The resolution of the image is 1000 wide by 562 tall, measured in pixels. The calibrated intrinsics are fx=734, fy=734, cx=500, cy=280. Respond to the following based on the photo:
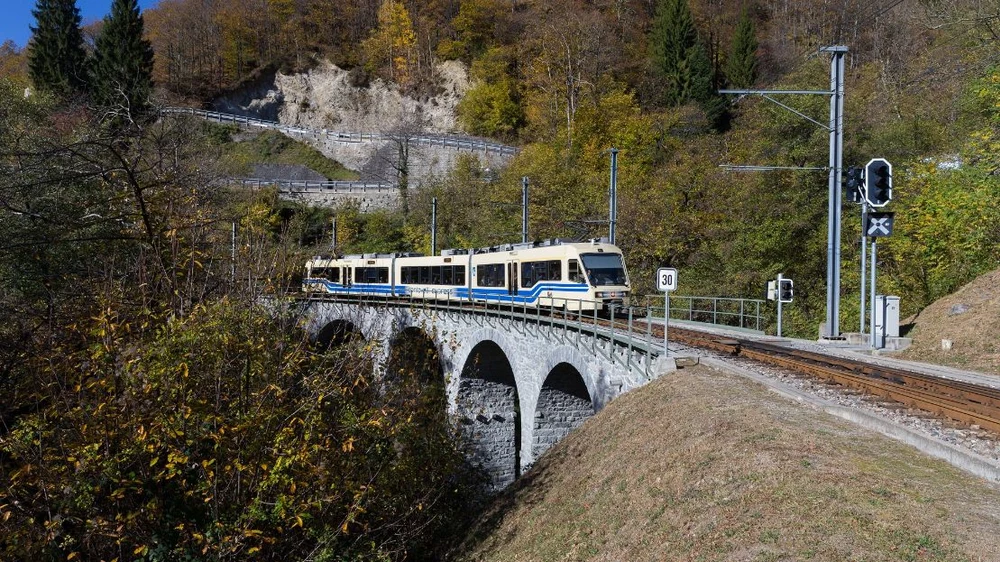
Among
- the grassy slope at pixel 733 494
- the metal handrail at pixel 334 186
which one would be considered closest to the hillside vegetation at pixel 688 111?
the grassy slope at pixel 733 494

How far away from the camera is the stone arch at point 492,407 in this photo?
2369 centimetres

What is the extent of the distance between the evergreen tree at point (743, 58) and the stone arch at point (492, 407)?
4209cm

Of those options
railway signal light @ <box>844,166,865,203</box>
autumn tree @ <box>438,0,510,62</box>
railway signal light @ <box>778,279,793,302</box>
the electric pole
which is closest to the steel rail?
the electric pole

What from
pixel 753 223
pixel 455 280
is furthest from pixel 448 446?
pixel 753 223

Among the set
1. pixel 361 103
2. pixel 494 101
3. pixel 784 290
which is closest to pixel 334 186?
pixel 361 103

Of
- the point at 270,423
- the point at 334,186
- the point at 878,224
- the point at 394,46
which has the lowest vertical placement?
the point at 270,423

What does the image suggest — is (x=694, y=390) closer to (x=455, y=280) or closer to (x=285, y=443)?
(x=285, y=443)

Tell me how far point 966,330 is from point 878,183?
3368mm

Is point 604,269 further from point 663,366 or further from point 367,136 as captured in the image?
point 367,136

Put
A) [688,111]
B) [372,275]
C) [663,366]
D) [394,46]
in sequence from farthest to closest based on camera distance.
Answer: [394,46], [688,111], [372,275], [663,366]

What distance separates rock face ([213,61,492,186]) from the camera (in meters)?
71.1

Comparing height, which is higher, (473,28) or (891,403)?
(473,28)

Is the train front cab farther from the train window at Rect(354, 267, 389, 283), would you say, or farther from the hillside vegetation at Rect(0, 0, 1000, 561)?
the train window at Rect(354, 267, 389, 283)

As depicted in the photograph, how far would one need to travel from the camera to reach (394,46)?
248ft
